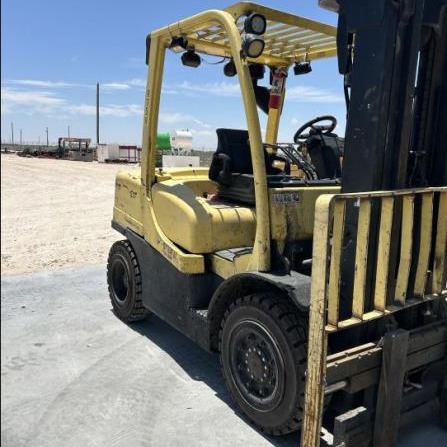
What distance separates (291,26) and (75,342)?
3445mm

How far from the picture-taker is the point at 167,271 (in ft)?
13.6

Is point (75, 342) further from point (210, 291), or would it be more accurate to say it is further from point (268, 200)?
point (268, 200)

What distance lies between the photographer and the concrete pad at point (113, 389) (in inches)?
120

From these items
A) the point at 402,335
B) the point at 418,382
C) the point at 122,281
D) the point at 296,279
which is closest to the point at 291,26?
the point at 296,279

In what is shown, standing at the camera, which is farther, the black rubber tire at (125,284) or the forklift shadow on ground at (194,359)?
the black rubber tire at (125,284)

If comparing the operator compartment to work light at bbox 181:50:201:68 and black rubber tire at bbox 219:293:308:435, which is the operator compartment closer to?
black rubber tire at bbox 219:293:308:435

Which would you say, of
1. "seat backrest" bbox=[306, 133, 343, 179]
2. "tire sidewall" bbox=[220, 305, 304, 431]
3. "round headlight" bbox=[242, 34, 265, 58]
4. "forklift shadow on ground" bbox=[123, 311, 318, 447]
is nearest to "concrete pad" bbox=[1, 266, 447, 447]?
"forklift shadow on ground" bbox=[123, 311, 318, 447]

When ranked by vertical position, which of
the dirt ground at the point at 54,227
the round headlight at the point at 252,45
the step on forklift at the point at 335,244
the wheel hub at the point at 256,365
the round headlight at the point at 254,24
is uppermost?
the round headlight at the point at 254,24

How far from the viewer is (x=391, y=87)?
2.64 m

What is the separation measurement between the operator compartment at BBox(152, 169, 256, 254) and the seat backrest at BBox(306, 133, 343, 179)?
814 millimetres

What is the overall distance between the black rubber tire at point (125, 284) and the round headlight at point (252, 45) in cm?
260

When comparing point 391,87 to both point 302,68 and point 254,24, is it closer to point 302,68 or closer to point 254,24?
point 254,24

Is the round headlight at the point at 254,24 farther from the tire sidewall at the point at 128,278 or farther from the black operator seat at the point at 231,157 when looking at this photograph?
the tire sidewall at the point at 128,278

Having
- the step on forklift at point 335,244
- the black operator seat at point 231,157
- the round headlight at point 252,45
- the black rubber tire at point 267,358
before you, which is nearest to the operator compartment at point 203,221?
the step on forklift at point 335,244
